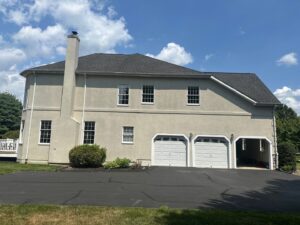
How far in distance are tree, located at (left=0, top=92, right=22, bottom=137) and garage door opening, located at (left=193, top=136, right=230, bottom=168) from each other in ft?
154

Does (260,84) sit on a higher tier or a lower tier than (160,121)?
higher

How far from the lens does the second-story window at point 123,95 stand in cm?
2303

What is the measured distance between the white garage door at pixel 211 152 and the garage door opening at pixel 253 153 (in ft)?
7.53

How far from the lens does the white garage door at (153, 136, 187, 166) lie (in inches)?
868

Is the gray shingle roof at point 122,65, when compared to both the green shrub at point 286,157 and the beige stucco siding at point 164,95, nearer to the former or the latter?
the beige stucco siding at point 164,95

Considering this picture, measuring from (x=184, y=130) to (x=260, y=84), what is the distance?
930cm

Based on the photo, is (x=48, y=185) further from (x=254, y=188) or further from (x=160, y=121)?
(x=160, y=121)

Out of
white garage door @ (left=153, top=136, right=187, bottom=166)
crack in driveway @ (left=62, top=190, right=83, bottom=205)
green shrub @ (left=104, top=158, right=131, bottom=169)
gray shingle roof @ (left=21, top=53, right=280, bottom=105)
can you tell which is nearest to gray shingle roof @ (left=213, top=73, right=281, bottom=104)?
gray shingle roof @ (left=21, top=53, right=280, bottom=105)

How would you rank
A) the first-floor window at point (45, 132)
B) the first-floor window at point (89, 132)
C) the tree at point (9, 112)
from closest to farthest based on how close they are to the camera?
the first-floor window at point (45, 132), the first-floor window at point (89, 132), the tree at point (9, 112)

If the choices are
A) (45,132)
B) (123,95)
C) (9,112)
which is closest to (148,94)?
(123,95)

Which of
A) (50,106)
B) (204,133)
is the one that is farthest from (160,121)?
(50,106)

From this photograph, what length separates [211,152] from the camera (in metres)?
22.2

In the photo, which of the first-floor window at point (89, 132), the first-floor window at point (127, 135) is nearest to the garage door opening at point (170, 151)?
the first-floor window at point (127, 135)

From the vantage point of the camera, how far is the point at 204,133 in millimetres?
22328
